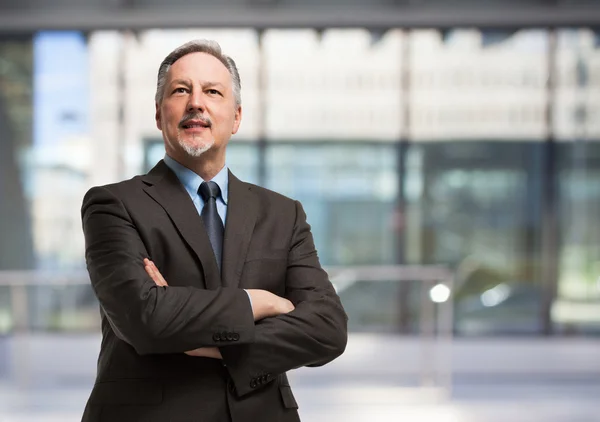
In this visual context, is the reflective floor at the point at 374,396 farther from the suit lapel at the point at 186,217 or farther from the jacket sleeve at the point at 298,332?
the suit lapel at the point at 186,217

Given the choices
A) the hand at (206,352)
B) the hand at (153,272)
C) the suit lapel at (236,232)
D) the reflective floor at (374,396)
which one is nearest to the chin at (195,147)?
the suit lapel at (236,232)

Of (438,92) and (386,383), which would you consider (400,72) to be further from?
(386,383)

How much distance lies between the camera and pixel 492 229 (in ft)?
27.0

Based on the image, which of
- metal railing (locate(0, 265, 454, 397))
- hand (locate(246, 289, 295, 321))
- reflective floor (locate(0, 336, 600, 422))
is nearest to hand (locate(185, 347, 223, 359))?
hand (locate(246, 289, 295, 321))

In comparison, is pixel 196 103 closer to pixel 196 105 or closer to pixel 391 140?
pixel 196 105

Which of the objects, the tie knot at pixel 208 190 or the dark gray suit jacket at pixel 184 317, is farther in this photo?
the tie knot at pixel 208 190

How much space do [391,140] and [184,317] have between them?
22.7ft

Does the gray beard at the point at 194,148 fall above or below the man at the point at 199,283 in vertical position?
above

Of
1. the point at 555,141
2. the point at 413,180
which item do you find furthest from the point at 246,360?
the point at 555,141

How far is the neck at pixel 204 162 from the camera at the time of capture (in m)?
1.65

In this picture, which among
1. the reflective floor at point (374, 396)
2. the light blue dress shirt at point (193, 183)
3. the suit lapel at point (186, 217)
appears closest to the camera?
the suit lapel at point (186, 217)

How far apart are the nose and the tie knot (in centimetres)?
17

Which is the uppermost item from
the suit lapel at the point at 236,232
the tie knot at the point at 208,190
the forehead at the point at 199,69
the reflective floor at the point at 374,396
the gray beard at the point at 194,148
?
the forehead at the point at 199,69

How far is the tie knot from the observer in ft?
5.48
